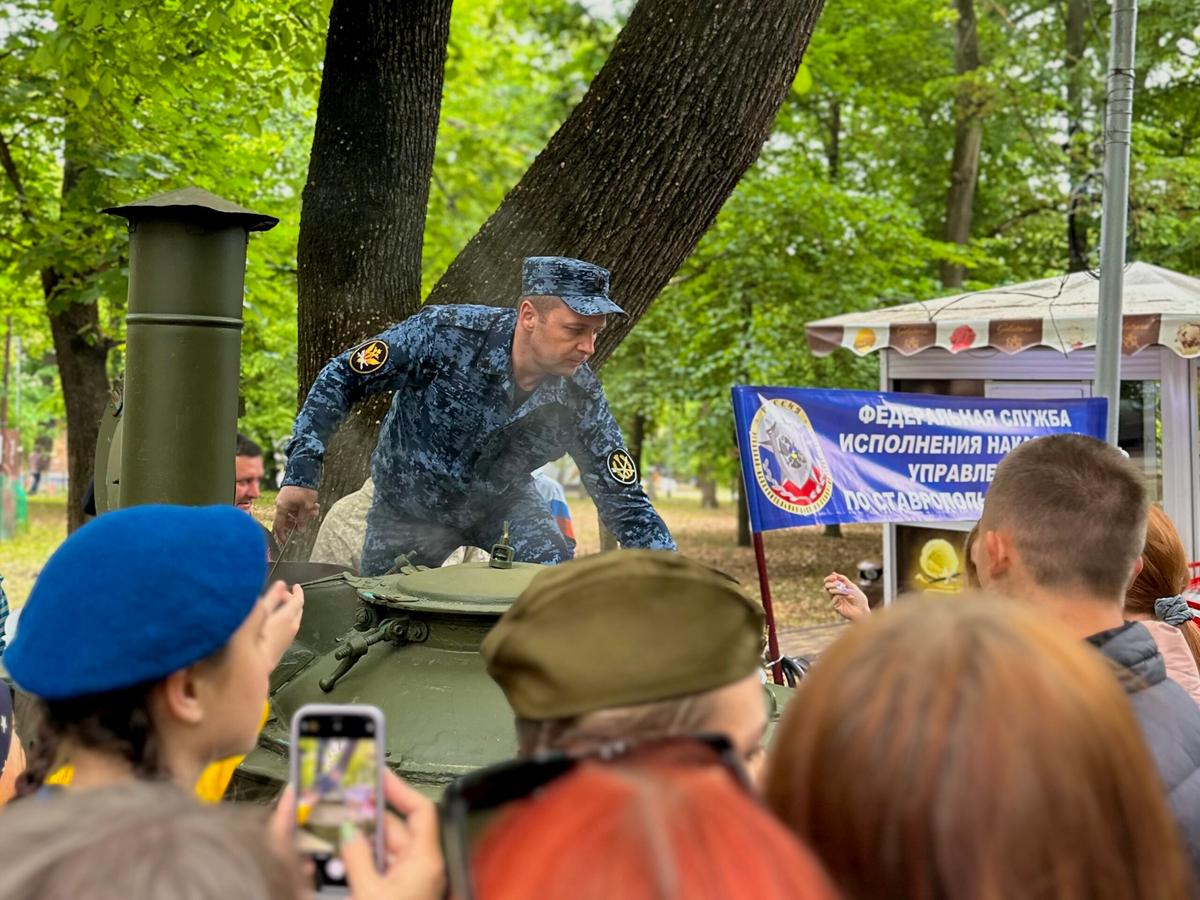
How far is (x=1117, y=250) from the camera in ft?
19.8

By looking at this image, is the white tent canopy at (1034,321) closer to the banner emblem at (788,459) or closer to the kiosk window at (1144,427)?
the kiosk window at (1144,427)

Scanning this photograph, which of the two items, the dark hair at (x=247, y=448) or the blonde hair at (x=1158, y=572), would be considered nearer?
the blonde hair at (x=1158, y=572)

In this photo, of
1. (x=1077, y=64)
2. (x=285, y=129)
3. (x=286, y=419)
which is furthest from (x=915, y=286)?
(x=286, y=419)

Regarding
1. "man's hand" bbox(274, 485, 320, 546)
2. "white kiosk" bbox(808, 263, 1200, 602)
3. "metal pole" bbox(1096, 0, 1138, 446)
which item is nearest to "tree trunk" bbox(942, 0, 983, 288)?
"white kiosk" bbox(808, 263, 1200, 602)

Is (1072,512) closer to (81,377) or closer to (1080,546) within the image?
(1080,546)

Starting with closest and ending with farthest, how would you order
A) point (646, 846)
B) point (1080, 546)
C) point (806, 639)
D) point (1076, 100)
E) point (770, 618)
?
point (646, 846) < point (1080, 546) < point (770, 618) < point (806, 639) < point (1076, 100)

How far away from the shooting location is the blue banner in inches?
209

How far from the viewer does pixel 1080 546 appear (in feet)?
7.50

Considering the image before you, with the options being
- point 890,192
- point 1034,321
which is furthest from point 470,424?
point 890,192

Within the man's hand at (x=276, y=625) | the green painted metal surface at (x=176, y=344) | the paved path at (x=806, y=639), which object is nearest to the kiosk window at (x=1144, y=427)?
the paved path at (x=806, y=639)

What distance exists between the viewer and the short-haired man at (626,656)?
1285 millimetres

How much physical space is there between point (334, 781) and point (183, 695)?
354 mm

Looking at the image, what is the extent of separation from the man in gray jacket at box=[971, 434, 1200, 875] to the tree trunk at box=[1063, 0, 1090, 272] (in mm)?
12657

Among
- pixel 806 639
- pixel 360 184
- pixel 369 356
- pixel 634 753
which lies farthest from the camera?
pixel 806 639
